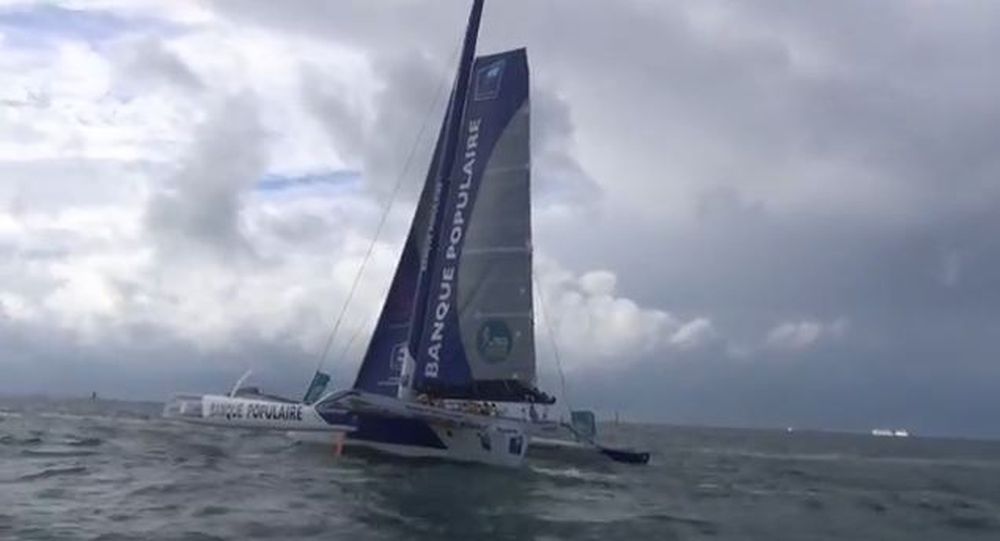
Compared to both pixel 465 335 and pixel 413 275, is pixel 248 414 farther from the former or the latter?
pixel 413 275

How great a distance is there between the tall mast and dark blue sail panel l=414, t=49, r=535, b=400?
0.17m

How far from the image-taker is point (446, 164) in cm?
4059

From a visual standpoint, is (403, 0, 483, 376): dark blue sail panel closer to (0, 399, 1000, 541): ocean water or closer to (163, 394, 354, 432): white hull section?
(163, 394, 354, 432): white hull section

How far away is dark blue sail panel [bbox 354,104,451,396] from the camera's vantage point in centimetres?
4116

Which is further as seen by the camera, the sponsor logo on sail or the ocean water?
the sponsor logo on sail

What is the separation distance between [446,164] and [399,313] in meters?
5.64

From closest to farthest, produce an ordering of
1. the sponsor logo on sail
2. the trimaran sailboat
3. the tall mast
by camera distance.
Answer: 1. the trimaran sailboat
2. the sponsor logo on sail
3. the tall mast

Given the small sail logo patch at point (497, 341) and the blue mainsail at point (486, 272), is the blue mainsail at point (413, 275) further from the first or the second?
the small sail logo patch at point (497, 341)

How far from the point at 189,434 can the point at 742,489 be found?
2729 centimetres

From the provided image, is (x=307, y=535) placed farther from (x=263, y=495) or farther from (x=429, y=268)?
(x=429, y=268)

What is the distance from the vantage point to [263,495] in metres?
26.6

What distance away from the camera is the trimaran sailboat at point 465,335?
37.0m

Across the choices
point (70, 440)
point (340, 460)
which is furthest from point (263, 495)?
point (70, 440)

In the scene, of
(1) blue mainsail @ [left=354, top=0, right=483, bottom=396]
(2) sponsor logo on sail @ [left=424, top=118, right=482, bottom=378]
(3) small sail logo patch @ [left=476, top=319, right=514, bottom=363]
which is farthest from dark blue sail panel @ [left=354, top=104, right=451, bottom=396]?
(3) small sail logo patch @ [left=476, top=319, right=514, bottom=363]
